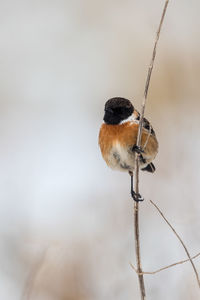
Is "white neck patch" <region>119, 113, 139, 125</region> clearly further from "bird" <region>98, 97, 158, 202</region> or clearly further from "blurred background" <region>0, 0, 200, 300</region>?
"blurred background" <region>0, 0, 200, 300</region>

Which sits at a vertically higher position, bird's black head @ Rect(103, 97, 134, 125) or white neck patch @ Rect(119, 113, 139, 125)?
bird's black head @ Rect(103, 97, 134, 125)

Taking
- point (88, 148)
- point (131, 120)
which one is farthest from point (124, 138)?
point (88, 148)

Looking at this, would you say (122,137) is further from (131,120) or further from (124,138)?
(131,120)

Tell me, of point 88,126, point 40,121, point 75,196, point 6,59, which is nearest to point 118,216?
point 75,196

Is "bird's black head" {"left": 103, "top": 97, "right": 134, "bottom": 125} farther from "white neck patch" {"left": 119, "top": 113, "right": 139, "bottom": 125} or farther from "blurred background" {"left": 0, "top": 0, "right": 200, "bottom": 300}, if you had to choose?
"blurred background" {"left": 0, "top": 0, "right": 200, "bottom": 300}

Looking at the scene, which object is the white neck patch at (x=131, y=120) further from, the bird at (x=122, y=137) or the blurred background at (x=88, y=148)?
the blurred background at (x=88, y=148)

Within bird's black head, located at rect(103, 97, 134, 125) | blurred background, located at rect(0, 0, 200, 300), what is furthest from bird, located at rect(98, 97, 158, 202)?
blurred background, located at rect(0, 0, 200, 300)

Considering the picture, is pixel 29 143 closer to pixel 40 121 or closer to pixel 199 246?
pixel 40 121

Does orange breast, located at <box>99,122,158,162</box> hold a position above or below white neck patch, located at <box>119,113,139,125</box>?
below
